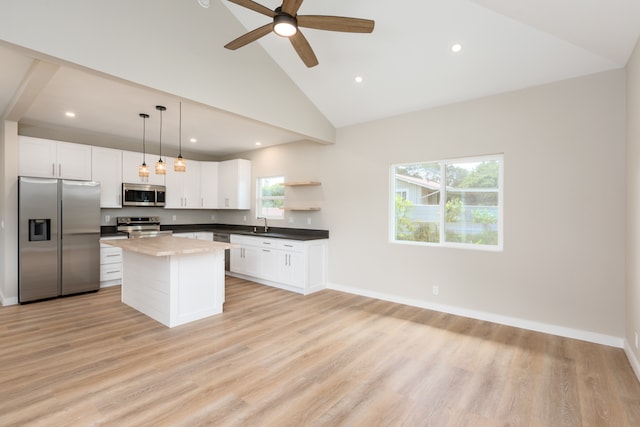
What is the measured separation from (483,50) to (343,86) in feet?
5.60

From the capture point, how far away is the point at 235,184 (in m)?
6.61

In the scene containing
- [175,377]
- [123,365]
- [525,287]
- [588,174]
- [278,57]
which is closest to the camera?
[175,377]

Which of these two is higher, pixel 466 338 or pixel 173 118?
pixel 173 118

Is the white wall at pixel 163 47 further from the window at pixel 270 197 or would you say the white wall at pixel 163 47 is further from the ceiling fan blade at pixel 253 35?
the window at pixel 270 197

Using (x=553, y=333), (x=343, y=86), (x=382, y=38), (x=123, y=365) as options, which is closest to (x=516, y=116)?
(x=382, y=38)

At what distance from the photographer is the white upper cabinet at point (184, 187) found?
6.40 m

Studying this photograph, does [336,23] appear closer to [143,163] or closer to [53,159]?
[143,163]

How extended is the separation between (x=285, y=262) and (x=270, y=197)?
1822 millimetres

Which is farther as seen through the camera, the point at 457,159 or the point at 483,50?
the point at 457,159

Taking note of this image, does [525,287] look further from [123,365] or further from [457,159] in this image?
[123,365]

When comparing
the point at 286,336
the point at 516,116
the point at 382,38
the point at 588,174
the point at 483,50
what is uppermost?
the point at 382,38

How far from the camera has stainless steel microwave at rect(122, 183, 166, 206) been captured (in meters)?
5.64

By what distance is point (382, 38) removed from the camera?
3318mm

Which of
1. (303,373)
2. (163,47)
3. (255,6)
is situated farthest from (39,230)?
(255,6)
